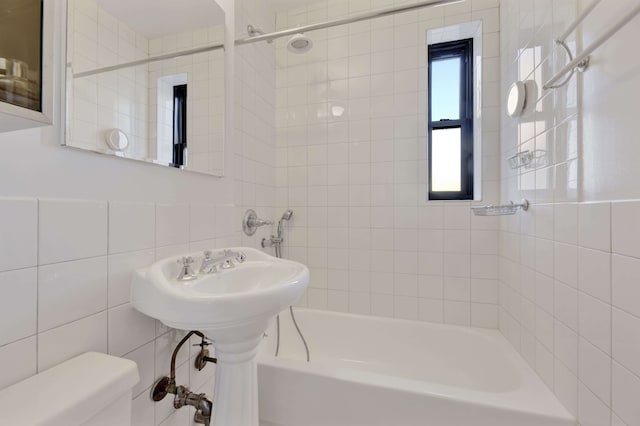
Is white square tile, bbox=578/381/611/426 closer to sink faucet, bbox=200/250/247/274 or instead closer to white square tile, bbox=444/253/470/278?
white square tile, bbox=444/253/470/278

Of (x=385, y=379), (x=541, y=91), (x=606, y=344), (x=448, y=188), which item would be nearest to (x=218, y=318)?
(x=385, y=379)

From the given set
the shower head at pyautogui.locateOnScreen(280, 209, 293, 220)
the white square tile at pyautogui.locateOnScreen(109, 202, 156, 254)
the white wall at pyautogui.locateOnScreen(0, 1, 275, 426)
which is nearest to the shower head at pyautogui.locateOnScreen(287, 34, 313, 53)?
the white wall at pyautogui.locateOnScreen(0, 1, 275, 426)

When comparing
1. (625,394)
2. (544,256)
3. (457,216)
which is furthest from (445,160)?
(625,394)

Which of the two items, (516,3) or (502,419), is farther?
(516,3)

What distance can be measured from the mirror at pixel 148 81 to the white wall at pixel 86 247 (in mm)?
62

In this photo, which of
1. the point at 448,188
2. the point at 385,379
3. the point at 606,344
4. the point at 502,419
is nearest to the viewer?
the point at 606,344

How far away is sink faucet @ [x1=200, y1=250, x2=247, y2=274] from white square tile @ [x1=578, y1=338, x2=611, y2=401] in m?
1.22

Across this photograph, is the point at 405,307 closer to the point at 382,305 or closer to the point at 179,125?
the point at 382,305

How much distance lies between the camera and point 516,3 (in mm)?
1416

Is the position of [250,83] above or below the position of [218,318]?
above

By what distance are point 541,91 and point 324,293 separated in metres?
1.66

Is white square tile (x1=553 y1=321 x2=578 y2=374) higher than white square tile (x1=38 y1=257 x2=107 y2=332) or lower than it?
lower

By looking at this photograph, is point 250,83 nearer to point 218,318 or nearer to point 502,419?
point 218,318

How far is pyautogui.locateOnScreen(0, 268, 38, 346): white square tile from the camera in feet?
1.80
